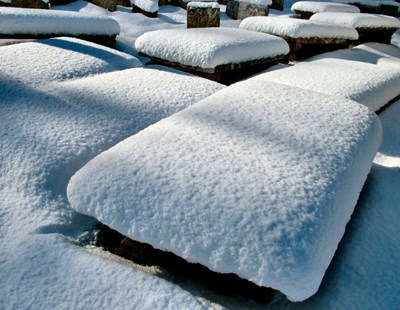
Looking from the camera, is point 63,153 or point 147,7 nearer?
point 63,153

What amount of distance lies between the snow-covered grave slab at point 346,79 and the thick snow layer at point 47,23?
1.32 meters

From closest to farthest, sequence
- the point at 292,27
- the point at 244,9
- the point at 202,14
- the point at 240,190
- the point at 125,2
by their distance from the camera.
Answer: the point at 240,190, the point at 292,27, the point at 202,14, the point at 244,9, the point at 125,2

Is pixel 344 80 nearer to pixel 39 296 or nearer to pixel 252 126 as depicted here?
pixel 252 126

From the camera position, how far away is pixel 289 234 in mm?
808

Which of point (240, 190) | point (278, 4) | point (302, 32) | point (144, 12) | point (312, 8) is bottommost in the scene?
point (278, 4)

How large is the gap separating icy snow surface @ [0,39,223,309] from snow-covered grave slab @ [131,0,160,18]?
2.43m

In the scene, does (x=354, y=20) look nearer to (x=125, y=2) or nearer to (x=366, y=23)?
(x=366, y=23)

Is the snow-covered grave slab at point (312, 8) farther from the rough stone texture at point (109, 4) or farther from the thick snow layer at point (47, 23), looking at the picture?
the thick snow layer at point (47, 23)

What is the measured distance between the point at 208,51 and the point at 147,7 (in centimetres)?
265

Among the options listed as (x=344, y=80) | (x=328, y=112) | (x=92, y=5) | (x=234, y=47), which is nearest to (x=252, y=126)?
(x=328, y=112)

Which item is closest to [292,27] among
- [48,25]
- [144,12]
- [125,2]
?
[48,25]

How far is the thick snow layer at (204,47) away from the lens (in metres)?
2.12

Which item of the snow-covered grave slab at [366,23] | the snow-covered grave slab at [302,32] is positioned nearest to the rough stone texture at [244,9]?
the snow-covered grave slab at [366,23]

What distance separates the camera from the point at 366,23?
385cm
